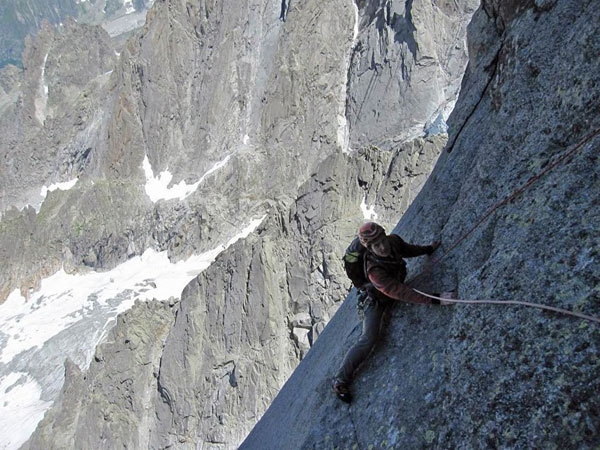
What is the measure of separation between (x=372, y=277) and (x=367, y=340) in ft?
3.27

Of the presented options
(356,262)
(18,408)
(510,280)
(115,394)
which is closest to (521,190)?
(510,280)

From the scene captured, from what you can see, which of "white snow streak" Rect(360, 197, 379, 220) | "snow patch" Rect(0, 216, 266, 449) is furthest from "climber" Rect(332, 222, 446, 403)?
"snow patch" Rect(0, 216, 266, 449)

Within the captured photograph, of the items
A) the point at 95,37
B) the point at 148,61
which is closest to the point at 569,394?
the point at 148,61

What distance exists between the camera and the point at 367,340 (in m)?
6.39

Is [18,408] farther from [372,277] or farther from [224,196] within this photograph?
[372,277]

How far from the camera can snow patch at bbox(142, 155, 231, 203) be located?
236 ft

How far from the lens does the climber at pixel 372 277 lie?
5965 millimetres

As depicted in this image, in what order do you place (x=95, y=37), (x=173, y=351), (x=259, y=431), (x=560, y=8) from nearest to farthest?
(x=560, y=8), (x=259, y=431), (x=173, y=351), (x=95, y=37)

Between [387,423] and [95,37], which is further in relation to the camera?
[95,37]

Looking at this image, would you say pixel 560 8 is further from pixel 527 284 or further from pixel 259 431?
pixel 259 431

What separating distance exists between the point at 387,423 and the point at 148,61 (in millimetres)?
85830

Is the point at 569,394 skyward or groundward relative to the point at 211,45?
skyward

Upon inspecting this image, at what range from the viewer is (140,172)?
3120 inches

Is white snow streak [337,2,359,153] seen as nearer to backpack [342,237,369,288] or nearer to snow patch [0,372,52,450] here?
snow patch [0,372,52,450]
